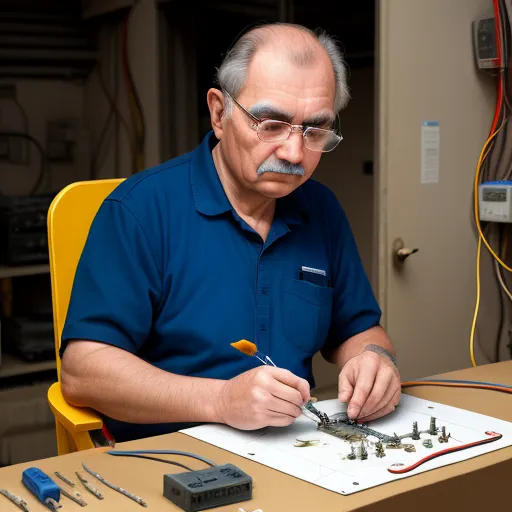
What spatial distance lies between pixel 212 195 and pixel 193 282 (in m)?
0.19

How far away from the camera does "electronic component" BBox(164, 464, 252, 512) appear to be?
995 millimetres

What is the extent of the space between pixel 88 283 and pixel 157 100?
2.14m

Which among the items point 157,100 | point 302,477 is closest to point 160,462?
point 302,477

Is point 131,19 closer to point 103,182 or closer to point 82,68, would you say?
point 82,68

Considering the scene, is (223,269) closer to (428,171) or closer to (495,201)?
(428,171)

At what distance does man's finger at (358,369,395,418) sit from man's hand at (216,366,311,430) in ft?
0.41

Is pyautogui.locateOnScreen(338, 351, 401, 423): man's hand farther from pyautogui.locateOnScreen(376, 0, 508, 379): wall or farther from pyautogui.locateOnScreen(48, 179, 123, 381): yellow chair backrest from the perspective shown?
pyautogui.locateOnScreen(376, 0, 508, 379): wall

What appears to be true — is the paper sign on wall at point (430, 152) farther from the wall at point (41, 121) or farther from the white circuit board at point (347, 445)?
the wall at point (41, 121)

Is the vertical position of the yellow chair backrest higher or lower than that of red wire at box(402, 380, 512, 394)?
higher

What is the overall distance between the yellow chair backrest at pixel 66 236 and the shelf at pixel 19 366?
1.63m

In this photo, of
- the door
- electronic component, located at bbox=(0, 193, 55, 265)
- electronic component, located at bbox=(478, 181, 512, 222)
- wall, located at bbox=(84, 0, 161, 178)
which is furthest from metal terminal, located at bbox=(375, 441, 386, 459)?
wall, located at bbox=(84, 0, 161, 178)

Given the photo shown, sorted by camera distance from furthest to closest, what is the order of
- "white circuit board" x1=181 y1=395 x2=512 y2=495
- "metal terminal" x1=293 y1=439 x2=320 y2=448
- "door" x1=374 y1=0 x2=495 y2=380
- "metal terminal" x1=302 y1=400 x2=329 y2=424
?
"door" x1=374 y1=0 x2=495 y2=380
"metal terminal" x1=302 y1=400 x2=329 y2=424
"metal terminal" x1=293 y1=439 x2=320 y2=448
"white circuit board" x1=181 y1=395 x2=512 y2=495

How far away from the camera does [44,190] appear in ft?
12.4

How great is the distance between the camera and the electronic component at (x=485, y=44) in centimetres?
258
